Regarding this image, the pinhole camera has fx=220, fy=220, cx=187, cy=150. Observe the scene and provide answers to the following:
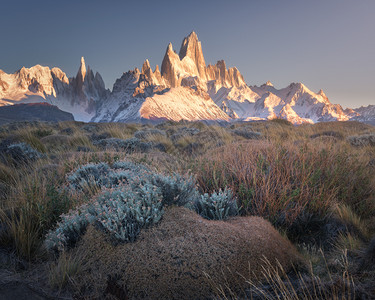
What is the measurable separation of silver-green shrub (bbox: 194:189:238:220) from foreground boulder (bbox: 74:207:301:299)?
1.40ft

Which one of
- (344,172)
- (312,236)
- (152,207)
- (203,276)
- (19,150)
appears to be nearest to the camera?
(203,276)

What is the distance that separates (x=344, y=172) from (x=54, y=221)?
4839 millimetres

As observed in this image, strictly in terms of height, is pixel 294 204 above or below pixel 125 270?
above

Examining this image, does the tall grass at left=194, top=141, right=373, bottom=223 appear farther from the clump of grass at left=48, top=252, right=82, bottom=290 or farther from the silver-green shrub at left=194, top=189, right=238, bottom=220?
the clump of grass at left=48, top=252, right=82, bottom=290

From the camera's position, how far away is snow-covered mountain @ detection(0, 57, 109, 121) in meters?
148

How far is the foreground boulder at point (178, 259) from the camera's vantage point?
1.69m

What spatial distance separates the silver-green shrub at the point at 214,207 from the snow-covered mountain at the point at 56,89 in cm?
17359

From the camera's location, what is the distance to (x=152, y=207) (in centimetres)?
214

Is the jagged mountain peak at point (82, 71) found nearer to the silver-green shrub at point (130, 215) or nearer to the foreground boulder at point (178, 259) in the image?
the silver-green shrub at point (130, 215)

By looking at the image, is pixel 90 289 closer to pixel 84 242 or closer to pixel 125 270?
pixel 125 270

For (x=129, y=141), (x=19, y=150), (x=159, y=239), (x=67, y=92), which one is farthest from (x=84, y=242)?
(x=67, y=92)

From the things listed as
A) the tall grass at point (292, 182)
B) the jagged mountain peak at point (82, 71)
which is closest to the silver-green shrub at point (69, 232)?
the tall grass at point (292, 182)

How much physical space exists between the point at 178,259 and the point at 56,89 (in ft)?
650

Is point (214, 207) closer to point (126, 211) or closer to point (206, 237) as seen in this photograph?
point (206, 237)
